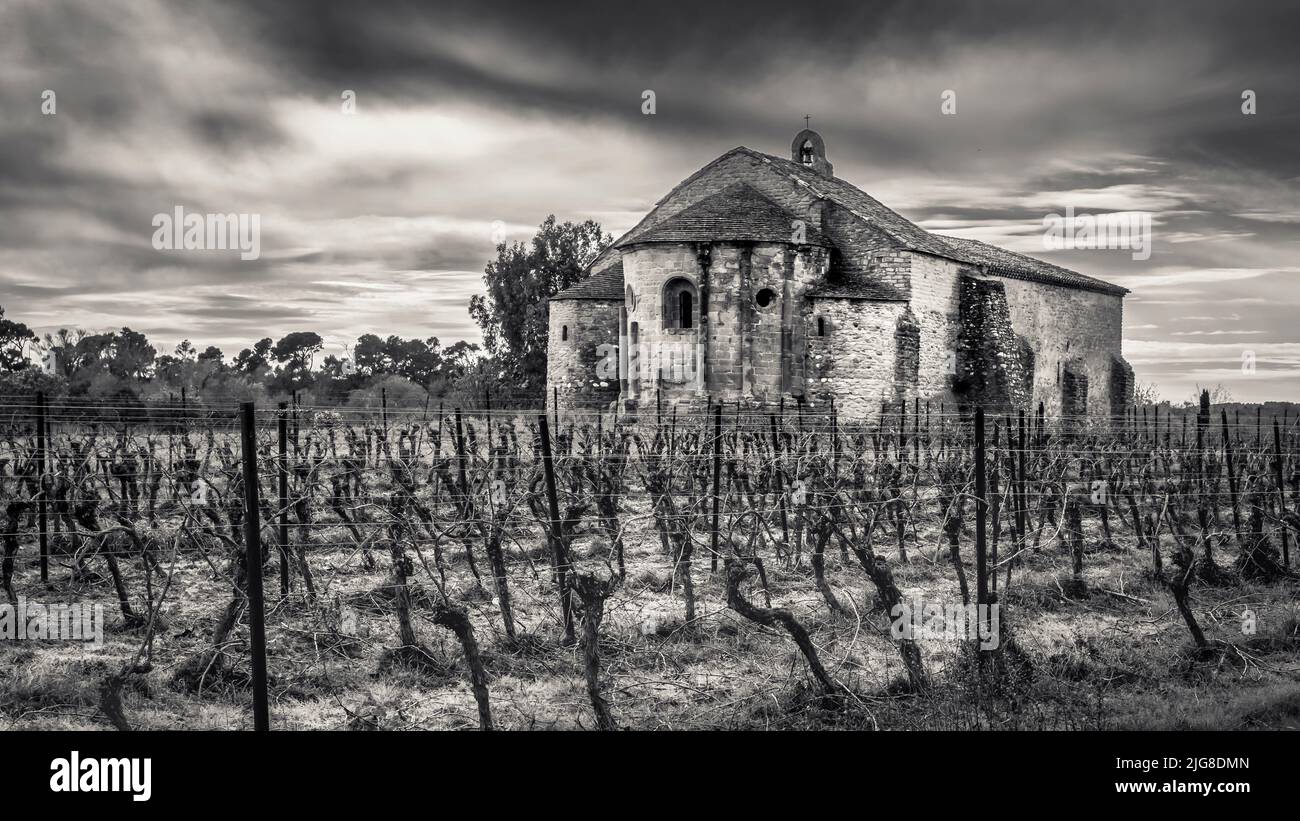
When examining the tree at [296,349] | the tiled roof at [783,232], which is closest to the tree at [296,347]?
the tree at [296,349]

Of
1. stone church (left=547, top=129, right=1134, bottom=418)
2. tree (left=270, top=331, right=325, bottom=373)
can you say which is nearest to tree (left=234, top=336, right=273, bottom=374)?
tree (left=270, top=331, right=325, bottom=373)

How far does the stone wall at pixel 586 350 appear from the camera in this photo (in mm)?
32438

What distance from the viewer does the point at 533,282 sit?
44750 millimetres

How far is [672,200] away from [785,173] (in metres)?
4.06

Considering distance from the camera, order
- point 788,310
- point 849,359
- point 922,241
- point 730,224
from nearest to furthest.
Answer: point 730,224 < point 788,310 < point 849,359 < point 922,241

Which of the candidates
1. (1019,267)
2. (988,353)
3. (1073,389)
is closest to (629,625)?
(988,353)

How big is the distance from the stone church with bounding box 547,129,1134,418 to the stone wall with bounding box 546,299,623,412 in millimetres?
43

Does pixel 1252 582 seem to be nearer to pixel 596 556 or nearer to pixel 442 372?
pixel 596 556

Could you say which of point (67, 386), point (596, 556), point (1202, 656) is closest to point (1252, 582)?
point (1202, 656)

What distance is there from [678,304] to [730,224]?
7.94 ft

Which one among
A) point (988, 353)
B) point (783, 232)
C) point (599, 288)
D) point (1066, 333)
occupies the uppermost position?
point (783, 232)

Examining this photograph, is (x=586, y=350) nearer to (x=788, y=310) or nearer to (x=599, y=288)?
(x=599, y=288)

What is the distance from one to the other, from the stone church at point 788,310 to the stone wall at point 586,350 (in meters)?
0.04

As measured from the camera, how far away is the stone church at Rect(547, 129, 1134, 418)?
26.9m
